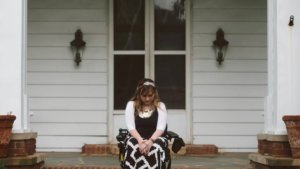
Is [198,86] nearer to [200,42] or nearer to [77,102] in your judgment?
[200,42]

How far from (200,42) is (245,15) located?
0.77 m

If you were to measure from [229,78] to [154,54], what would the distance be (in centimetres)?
114

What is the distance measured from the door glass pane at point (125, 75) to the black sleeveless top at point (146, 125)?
3.19m

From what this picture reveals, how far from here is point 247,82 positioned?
8.80 metres

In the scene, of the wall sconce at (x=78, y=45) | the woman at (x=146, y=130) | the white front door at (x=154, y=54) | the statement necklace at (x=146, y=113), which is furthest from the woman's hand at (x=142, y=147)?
the wall sconce at (x=78, y=45)

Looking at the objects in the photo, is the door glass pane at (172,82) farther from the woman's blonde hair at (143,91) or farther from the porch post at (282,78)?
the woman's blonde hair at (143,91)

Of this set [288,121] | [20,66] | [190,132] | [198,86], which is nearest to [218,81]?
[198,86]

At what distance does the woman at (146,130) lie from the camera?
5379 millimetres

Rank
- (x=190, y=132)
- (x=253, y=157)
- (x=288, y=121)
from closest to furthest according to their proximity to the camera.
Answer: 1. (x=288, y=121)
2. (x=253, y=157)
3. (x=190, y=132)

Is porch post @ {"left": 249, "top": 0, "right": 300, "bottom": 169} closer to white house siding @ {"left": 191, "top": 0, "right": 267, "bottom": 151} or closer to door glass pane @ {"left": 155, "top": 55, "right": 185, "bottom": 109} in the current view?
white house siding @ {"left": 191, "top": 0, "right": 267, "bottom": 151}

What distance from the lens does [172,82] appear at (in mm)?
8812

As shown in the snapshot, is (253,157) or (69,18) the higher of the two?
(69,18)

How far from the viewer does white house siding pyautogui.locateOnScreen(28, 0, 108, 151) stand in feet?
28.6

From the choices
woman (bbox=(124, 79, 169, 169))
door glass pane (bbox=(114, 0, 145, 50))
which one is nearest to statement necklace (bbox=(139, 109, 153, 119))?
woman (bbox=(124, 79, 169, 169))
